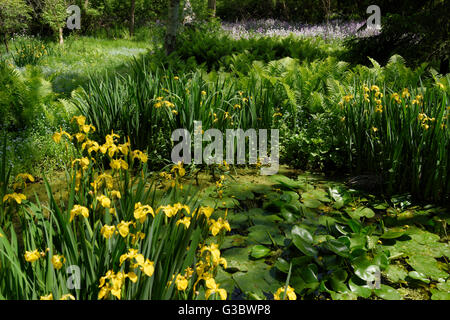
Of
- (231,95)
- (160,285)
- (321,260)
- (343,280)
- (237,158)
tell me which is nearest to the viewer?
(160,285)

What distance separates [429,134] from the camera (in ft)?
7.73

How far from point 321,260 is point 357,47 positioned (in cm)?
481

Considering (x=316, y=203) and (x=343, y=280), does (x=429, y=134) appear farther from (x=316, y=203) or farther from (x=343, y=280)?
(x=343, y=280)

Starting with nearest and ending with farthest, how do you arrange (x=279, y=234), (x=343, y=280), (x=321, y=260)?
1. (x=343, y=280)
2. (x=321, y=260)
3. (x=279, y=234)

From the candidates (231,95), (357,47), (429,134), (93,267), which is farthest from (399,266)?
(357,47)

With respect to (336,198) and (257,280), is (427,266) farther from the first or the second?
(257,280)
